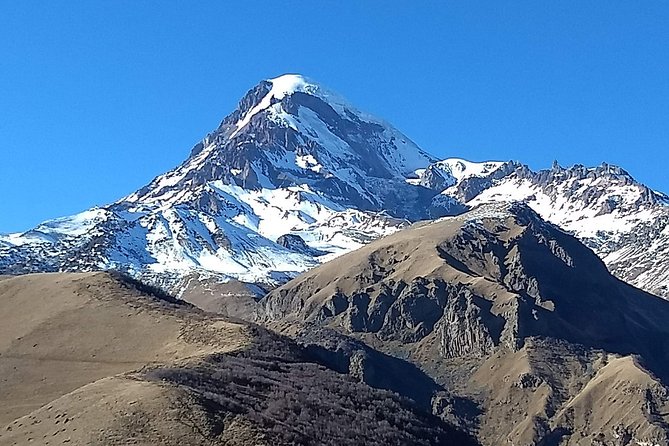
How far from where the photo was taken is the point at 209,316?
506 ft

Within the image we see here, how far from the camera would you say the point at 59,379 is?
437ft

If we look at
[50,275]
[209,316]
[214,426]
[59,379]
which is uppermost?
[50,275]

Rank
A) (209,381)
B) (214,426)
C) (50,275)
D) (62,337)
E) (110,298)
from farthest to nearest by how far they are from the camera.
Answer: (50,275)
(110,298)
(62,337)
(209,381)
(214,426)

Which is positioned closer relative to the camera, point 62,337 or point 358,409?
point 358,409

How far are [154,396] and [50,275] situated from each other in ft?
304

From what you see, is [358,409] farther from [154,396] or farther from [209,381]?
[154,396]

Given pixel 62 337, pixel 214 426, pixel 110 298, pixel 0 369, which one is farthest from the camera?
pixel 110 298

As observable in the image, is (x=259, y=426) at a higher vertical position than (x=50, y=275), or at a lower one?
lower

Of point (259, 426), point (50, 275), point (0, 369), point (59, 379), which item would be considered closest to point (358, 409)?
point (259, 426)

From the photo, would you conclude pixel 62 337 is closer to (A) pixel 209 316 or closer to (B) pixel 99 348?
(B) pixel 99 348

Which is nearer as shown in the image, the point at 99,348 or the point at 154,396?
the point at 154,396

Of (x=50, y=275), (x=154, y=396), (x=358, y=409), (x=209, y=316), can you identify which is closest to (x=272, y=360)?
(x=358, y=409)

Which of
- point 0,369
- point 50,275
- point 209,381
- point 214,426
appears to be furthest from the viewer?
point 50,275

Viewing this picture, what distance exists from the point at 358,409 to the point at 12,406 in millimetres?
39421
